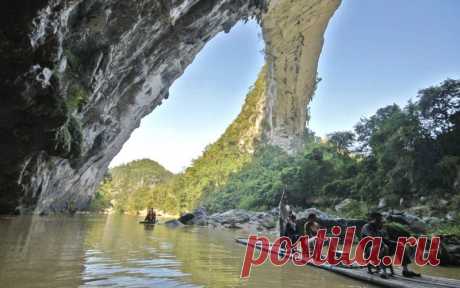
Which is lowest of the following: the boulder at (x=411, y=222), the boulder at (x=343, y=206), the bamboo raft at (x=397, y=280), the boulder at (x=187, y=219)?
the boulder at (x=187, y=219)

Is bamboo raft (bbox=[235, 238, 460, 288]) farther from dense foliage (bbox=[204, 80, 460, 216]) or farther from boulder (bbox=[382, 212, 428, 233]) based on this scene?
dense foliage (bbox=[204, 80, 460, 216])

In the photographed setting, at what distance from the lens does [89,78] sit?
563 inches

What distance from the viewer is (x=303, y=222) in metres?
12.4

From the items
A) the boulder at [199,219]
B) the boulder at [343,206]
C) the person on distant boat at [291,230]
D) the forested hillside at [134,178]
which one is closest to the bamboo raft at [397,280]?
the person on distant boat at [291,230]

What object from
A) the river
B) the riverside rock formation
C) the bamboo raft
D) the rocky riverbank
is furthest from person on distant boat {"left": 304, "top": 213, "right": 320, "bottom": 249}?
the riverside rock formation

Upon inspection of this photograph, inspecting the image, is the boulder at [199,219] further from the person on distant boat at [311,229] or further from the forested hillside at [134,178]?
the forested hillside at [134,178]

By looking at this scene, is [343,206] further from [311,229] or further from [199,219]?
[311,229]

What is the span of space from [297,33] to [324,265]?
2005 inches

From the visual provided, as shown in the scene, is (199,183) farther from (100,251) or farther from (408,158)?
(100,251)

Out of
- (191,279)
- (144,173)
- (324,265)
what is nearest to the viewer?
(191,279)

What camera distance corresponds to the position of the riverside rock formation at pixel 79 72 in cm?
981

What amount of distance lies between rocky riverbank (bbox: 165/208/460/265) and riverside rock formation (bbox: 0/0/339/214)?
7.97 meters

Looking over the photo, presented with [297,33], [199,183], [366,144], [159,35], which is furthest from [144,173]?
[159,35]

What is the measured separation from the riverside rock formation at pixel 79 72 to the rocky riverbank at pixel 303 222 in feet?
26.2
